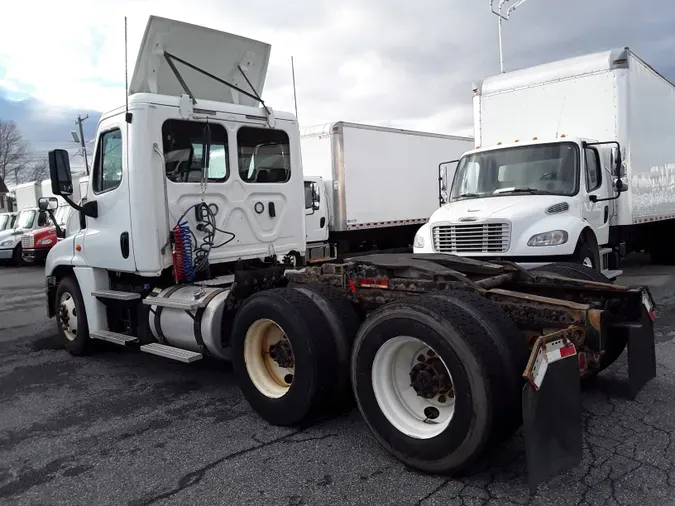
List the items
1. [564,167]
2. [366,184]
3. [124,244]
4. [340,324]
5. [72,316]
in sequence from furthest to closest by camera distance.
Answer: [366,184], [564,167], [72,316], [124,244], [340,324]

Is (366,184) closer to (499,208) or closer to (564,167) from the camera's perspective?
(564,167)

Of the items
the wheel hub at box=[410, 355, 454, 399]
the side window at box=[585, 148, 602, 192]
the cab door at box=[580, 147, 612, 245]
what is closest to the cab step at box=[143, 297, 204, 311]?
the wheel hub at box=[410, 355, 454, 399]

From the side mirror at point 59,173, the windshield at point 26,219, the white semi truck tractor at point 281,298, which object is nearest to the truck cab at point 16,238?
the windshield at point 26,219

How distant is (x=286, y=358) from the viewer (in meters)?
4.36

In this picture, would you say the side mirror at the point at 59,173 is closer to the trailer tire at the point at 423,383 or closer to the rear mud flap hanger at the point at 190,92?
the rear mud flap hanger at the point at 190,92

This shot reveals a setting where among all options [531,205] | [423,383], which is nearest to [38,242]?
[531,205]

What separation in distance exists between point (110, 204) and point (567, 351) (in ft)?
15.0

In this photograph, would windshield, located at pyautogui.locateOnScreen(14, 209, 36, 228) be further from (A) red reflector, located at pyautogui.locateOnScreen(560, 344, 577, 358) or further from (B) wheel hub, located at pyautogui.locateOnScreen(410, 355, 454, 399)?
(A) red reflector, located at pyautogui.locateOnScreen(560, 344, 577, 358)

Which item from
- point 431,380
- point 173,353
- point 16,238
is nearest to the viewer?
point 431,380

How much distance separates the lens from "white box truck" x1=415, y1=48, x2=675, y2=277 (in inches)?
286

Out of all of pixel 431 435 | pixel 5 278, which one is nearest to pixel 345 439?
pixel 431 435

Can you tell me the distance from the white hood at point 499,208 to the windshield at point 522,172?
0.61 ft

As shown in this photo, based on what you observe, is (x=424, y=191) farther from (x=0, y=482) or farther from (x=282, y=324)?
(x=0, y=482)

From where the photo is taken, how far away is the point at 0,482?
3.73 meters
